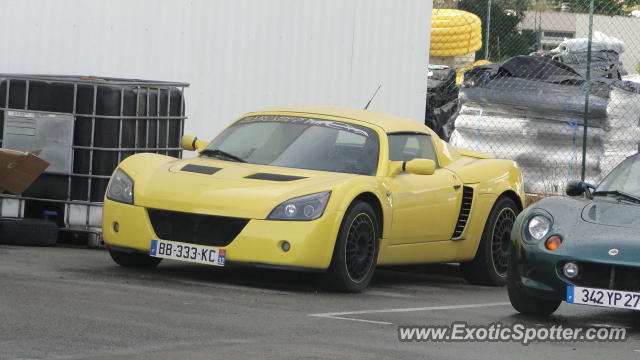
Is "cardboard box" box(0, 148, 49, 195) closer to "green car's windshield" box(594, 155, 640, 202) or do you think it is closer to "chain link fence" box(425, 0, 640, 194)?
"green car's windshield" box(594, 155, 640, 202)

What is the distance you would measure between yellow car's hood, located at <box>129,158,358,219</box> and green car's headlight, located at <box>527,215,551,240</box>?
1.46 m

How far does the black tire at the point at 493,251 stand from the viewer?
1111 cm

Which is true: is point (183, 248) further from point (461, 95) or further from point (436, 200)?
point (461, 95)

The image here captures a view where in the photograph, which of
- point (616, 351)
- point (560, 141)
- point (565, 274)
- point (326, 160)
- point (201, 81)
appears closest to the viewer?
point (616, 351)

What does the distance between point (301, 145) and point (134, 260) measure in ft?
4.90

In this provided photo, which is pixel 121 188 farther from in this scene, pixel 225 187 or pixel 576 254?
pixel 576 254

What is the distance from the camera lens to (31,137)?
11898 millimetres

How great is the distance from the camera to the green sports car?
8055mm

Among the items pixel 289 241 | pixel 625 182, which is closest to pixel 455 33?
pixel 625 182

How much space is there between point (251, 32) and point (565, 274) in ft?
22.6

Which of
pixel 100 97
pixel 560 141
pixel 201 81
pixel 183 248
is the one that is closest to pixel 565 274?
pixel 183 248

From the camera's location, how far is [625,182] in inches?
361

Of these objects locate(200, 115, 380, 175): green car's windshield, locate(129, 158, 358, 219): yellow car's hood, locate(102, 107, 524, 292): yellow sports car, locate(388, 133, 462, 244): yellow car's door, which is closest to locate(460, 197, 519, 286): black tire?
locate(102, 107, 524, 292): yellow sports car

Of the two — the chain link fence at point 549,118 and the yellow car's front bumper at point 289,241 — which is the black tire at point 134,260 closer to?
the yellow car's front bumper at point 289,241
